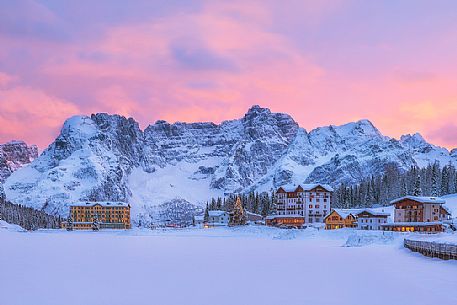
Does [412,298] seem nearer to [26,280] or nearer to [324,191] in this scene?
[26,280]

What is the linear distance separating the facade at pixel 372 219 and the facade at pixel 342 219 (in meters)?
8.05

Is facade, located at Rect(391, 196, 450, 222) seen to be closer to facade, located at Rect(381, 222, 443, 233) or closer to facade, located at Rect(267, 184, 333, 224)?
facade, located at Rect(381, 222, 443, 233)

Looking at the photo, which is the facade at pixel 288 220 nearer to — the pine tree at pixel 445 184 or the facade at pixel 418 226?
the pine tree at pixel 445 184

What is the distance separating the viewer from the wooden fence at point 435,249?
5535 cm

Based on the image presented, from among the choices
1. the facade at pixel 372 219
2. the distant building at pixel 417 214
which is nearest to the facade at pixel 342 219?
the facade at pixel 372 219

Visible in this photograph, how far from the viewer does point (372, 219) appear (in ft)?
463

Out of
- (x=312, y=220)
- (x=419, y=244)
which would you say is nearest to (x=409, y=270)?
(x=419, y=244)

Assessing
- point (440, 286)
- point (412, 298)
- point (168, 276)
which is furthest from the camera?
point (168, 276)

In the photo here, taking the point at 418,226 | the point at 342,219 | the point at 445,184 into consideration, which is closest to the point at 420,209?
the point at 418,226

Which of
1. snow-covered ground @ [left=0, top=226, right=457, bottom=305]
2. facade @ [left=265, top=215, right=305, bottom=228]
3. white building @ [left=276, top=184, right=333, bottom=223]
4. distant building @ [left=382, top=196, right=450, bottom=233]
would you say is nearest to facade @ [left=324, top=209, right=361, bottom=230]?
distant building @ [left=382, top=196, right=450, bottom=233]

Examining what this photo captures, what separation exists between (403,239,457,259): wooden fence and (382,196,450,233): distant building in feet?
191

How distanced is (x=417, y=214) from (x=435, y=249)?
76.2m

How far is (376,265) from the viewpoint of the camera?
5309 centimetres

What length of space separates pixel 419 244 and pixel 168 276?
120ft
